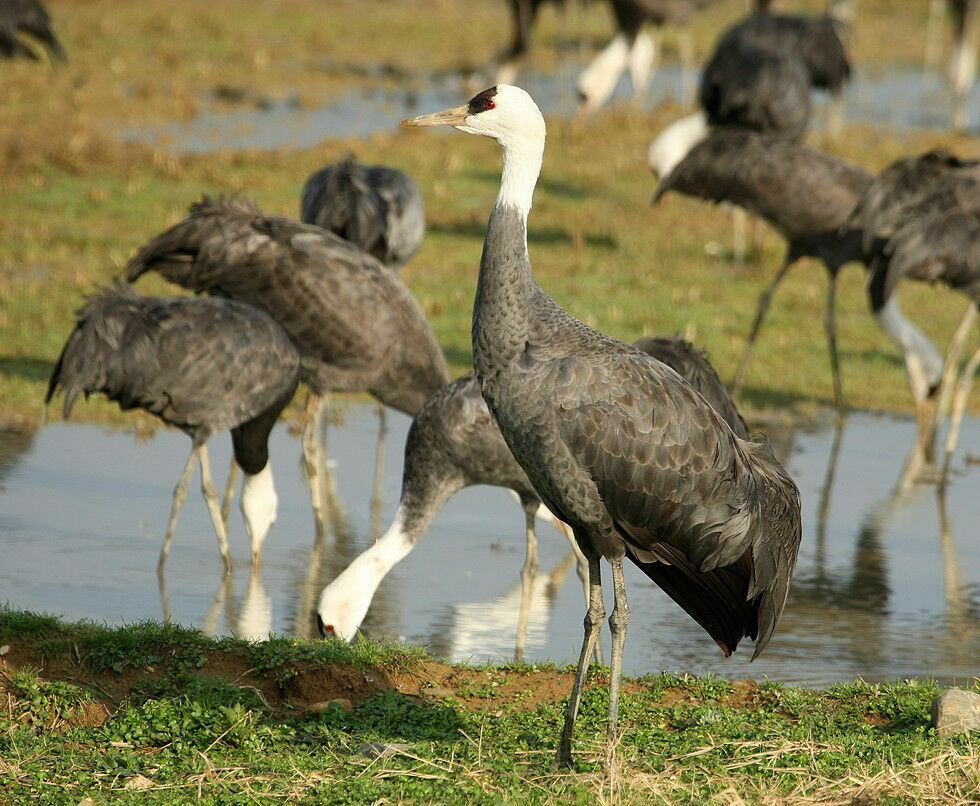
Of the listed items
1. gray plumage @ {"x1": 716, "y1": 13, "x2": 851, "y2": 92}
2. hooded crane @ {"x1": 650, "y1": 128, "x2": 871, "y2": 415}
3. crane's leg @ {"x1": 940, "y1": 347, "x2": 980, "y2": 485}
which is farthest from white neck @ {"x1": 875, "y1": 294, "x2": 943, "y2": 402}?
gray plumage @ {"x1": 716, "y1": 13, "x2": 851, "y2": 92}

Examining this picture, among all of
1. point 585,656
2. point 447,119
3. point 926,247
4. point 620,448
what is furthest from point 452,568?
point 926,247

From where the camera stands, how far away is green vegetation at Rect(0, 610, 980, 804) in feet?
15.0

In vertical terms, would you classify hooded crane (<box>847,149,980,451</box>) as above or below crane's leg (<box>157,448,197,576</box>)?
above

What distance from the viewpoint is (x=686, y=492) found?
4887mm

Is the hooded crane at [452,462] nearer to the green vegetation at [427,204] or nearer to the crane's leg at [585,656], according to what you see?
the crane's leg at [585,656]

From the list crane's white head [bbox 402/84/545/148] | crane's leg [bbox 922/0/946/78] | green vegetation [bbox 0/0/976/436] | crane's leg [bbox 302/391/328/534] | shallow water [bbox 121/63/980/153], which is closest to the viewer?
crane's white head [bbox 402/84/545/148]

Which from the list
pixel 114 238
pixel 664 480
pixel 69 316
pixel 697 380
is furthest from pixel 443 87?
pixel 664 480

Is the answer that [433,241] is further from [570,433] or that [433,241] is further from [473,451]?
[570,433]

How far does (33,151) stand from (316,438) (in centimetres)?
777

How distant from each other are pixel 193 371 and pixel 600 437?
3.02 metres

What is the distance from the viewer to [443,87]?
2034 cm

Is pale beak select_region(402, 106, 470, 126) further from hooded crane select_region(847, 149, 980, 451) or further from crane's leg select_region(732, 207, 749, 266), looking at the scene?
crane's leg select_region(732, 207, 749, 266)

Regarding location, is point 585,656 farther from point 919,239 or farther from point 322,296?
point 919,239

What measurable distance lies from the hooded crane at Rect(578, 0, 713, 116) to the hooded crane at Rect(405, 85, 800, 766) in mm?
12744
